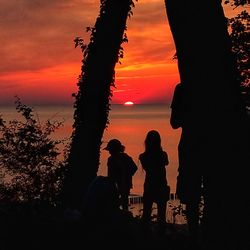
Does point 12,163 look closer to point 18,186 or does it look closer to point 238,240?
point 18,186

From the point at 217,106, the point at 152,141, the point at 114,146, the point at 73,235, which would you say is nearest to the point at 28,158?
the point at 114,146

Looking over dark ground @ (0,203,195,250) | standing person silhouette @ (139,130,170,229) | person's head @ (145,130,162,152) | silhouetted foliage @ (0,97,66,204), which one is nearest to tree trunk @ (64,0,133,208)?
standing person silhouette @ (139,130,170,229)

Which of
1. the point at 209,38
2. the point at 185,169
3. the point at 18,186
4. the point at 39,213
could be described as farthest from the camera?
the point at 18,186

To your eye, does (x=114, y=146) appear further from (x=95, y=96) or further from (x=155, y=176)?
(x=155, y=176)

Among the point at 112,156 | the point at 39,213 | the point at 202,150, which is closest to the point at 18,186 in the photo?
the point at 112,156

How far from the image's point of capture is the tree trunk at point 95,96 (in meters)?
11.6

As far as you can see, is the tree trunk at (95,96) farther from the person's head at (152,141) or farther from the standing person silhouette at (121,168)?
the person's head at (152,141)

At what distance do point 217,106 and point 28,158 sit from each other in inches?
508

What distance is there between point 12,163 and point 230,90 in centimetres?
1343

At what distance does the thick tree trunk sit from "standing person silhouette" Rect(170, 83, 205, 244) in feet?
5.97

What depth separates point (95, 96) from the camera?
39.3 ft

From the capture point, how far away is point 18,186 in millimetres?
17359

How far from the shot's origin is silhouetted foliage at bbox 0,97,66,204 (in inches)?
664

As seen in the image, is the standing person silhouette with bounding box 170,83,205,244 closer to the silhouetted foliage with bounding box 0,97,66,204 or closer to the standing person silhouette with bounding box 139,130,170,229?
the standing person silhouette with bounding box 139,130,170,229
